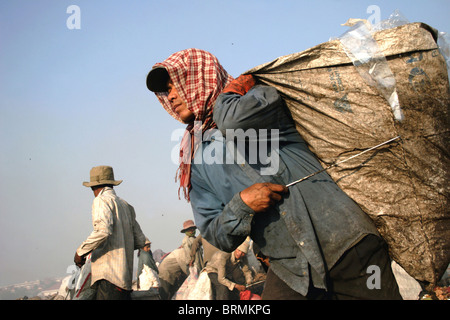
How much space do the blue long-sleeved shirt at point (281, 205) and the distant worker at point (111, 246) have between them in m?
2.51

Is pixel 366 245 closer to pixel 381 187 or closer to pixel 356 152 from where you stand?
pixel 381 187

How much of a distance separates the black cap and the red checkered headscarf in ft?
0.49

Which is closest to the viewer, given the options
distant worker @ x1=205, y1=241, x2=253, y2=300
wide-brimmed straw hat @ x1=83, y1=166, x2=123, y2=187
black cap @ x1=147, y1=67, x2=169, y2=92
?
black cap @ x1=147, y1=67, x2=169, y2=92

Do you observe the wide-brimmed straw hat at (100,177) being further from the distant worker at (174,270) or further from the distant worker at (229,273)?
the distant worker at (174,270)

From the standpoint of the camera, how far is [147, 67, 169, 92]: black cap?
2549 mm

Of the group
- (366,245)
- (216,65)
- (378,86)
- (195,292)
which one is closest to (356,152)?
(378,86)

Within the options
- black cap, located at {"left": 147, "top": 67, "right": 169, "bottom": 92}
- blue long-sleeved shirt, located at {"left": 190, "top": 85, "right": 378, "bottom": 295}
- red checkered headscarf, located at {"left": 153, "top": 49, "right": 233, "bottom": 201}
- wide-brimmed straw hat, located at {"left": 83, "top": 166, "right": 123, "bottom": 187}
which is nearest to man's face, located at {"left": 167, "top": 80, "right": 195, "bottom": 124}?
red checkered headscarf, located at {"left": 153, "top": 49, "right": 233, "bottom": 201}

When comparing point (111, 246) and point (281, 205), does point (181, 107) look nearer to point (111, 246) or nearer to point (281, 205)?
point (281, 205)

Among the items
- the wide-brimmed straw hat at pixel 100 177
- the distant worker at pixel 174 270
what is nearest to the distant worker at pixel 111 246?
the wide-brimmed straw hat at pixel 100 177

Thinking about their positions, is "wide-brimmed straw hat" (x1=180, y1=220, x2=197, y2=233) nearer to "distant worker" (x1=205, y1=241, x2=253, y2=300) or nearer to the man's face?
"distant worker" (x1=205, y1=241, x2=253, y2=300)

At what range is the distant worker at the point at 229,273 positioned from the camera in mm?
7246

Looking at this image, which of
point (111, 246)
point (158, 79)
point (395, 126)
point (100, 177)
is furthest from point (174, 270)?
point (395, 126)
